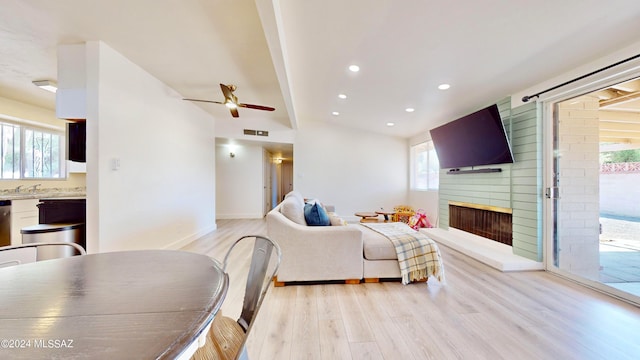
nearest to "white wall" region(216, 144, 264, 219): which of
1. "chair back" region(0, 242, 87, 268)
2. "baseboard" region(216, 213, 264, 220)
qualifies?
"baseboard" region(216, 213, 264, 220)

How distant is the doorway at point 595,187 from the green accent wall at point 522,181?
139 millimetres

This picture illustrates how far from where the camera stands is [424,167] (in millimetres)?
5844

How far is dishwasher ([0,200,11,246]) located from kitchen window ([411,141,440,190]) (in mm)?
7281

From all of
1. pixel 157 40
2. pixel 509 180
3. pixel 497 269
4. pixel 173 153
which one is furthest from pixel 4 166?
pixel 509 180

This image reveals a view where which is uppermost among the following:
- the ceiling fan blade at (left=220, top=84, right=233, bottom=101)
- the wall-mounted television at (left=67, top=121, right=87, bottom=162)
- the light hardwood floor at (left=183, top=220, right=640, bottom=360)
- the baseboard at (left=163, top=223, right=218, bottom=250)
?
the ceiling fan blade at (left=220, top=84, right=233, bottom=101)

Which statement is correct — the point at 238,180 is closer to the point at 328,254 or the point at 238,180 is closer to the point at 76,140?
the point at 76,140

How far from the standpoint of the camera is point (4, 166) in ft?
11.9

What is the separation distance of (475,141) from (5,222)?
22.6 feet

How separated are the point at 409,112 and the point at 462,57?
197 cm

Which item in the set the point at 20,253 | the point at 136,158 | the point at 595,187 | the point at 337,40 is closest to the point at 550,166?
the point at 595,187

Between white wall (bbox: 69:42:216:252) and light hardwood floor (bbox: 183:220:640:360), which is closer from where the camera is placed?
light hardwood floor (bbox: 183:220:640:360)

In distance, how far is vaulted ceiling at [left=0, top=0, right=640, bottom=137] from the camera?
1.88 meters

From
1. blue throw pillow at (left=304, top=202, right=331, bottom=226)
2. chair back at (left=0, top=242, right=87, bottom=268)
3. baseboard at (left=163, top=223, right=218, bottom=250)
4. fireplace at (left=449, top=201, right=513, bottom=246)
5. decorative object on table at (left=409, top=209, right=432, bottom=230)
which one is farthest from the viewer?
decorative object on table at (left=409, top=209, right=432, bottom=230)

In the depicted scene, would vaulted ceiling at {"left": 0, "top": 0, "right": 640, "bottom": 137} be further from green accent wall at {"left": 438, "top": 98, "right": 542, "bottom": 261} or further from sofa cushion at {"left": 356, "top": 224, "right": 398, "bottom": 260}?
sofa cushion at {"left": 356, "top": 224, "right": 398, "bottom": 260}
